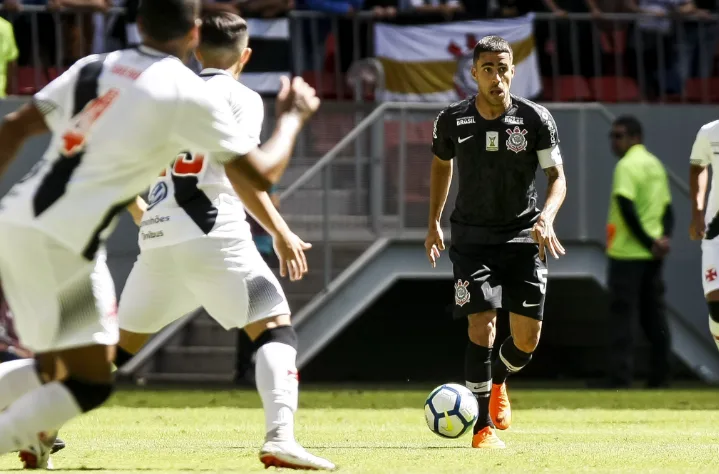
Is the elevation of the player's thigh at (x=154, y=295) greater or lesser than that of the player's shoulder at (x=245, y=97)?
lesser

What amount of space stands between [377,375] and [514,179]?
9.11 meters

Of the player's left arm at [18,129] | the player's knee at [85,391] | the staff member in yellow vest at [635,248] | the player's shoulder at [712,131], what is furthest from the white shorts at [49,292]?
the staff member in yellow vest at [635,248]

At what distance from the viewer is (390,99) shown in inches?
666

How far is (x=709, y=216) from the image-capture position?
11305 mm

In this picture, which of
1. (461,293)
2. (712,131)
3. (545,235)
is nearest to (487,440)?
(461,293)

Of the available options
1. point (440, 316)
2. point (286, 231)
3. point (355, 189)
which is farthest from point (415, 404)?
point (286, 231)

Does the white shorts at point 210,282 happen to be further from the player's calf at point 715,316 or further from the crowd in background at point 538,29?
the crowd in background at point 538,29

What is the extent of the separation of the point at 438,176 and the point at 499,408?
1.54 m

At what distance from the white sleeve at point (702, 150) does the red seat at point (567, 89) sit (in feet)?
18.9

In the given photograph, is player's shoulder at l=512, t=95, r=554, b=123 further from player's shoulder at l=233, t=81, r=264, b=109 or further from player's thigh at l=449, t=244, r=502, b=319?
player's shoulder at l=233, t=81, r=264, b=109

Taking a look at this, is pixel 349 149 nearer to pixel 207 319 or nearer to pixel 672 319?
pixel 207 319

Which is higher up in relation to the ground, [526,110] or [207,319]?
[526,110]

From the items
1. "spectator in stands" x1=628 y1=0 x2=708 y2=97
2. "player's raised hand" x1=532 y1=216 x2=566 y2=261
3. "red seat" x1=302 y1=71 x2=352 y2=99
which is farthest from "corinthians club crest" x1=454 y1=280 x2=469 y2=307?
"spectator in stands" x1=628 y1=0 x2=708 y2=97

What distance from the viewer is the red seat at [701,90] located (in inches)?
708
